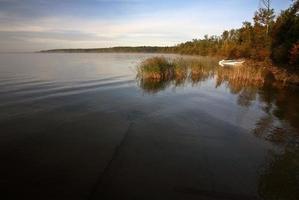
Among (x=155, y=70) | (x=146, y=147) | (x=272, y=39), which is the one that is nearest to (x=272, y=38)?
(x=272, y=39)

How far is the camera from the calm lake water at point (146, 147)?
19.4ft

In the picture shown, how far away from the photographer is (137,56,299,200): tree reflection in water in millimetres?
6145

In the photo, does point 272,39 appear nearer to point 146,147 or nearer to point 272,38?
point 272,38

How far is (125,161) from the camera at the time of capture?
728cm

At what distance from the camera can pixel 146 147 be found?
329 inches

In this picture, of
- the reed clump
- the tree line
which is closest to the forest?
the tree line

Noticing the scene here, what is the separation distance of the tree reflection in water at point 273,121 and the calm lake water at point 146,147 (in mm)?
41

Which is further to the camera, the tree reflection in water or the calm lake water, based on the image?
the tree reflection in water

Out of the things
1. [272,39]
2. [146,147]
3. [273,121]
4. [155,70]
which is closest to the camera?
[146,147]

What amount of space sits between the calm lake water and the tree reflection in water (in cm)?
4

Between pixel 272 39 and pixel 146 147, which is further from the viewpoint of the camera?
pixel 272 39

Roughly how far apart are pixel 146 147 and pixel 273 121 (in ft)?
21.2

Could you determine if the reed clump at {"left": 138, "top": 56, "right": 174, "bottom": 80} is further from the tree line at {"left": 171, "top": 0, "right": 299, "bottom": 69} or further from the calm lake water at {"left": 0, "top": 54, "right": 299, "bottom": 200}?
the tree line at {"left": 171, "top": 0, "right": 299, "bottom": 69}

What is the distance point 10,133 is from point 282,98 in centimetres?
1574
